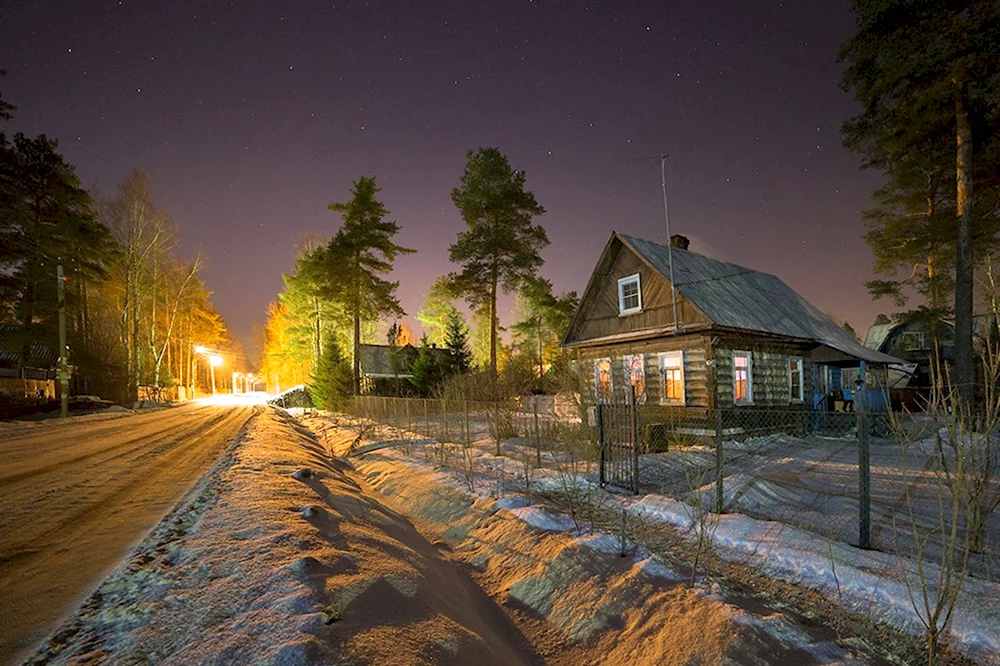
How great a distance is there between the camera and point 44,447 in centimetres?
1145

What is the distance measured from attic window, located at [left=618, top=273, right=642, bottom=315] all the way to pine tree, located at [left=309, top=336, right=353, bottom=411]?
17221 mm

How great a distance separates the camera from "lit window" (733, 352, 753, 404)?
14789 millimetres

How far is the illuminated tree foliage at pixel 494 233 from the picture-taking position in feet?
85.1

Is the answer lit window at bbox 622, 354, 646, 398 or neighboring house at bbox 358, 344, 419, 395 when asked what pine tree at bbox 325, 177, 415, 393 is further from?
lit window at bbox 622, 354, 646, 398

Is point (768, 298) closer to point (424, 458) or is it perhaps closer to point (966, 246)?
point (966, 246)

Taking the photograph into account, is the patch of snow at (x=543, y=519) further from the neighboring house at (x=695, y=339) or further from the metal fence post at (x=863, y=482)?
the neighboring house at (x=695, y=339)

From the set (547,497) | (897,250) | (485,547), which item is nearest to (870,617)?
(485,547)

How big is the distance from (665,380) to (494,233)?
575 inches

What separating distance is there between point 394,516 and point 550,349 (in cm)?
4067

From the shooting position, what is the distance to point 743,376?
1505 centimetres

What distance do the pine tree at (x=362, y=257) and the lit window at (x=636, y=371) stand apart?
1773 centimetres

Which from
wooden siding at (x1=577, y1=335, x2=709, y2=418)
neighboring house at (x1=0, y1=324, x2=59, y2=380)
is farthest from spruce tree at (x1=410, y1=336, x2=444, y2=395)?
neighboring house at (x1=0, y1=324, x2=59, y2=380)

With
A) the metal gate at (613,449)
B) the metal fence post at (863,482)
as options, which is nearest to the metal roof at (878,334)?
the metal gate at (613,449)

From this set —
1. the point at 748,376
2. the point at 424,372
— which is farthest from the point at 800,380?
the point at 424,372
